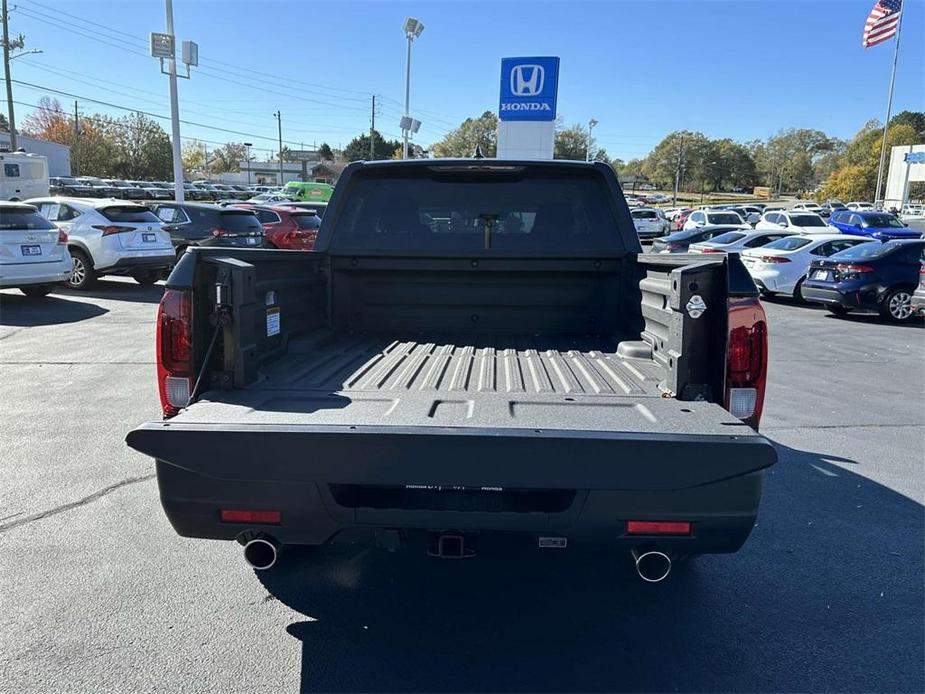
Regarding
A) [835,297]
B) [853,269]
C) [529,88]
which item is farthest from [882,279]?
[529,88]

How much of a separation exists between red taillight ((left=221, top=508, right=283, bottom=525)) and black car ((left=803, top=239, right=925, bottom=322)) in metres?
12.9

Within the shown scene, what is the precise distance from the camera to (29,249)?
11234 mm

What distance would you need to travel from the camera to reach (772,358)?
360 inches

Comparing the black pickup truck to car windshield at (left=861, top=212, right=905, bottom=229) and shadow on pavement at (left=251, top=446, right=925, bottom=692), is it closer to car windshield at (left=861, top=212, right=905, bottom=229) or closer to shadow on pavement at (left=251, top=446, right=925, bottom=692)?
shadow on pavement at (left=251, top=446, right=925, bottom=692)

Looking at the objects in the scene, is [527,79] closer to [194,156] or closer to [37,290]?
[37,290]

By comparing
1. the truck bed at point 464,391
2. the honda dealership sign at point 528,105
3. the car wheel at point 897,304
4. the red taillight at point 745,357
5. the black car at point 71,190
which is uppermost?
the honda dealership sign at point 528,105

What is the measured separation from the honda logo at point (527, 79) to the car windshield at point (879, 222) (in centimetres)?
1950

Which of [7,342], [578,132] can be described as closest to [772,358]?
[7,342]

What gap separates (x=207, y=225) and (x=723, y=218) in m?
21.6

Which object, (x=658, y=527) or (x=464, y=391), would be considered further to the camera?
(x=464, y=391)

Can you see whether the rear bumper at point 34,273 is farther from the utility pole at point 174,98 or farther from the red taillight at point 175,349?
the utility pole at point 174,98

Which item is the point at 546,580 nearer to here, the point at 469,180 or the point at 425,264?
the point at 425,264

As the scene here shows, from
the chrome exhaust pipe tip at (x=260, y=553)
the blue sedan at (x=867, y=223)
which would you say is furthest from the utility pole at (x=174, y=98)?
the blue sedan at (x=867, y=223)

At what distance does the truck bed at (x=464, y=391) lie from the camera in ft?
7.80
